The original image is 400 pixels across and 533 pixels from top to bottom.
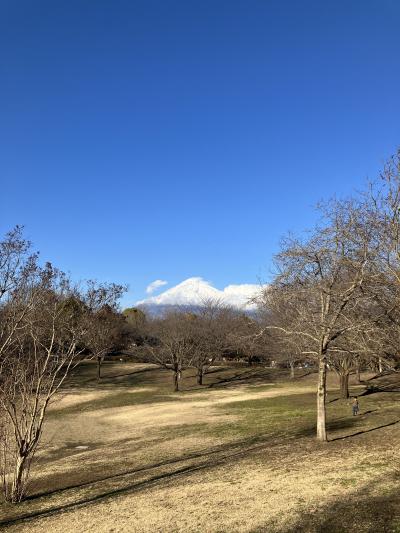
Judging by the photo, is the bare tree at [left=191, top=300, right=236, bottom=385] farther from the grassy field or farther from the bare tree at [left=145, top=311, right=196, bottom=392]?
the grassy field

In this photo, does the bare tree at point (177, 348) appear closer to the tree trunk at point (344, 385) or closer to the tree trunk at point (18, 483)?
the tree trunk at point (344, 385)

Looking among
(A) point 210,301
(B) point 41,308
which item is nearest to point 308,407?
(B) point 41,308

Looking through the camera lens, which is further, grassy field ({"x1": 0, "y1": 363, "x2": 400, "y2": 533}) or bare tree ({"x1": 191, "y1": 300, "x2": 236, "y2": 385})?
bare tree ({"x1": 191, "y1": 300, "x2": 236, "y2": 385})

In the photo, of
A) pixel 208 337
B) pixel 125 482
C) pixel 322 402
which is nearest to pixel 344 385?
pixel 322 402

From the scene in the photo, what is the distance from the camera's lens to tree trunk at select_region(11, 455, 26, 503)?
15141mm

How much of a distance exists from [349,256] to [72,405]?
3202 centimetres

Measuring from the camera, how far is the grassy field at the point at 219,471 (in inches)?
450

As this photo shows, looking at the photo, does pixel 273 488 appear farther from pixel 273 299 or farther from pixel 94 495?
pixel 273 299

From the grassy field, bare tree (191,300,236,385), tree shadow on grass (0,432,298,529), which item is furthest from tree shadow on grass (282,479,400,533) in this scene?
bare tree (191,300,236,385)

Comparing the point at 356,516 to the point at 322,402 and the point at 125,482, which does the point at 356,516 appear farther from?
the point at 125,482

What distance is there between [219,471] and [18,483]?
260 inches

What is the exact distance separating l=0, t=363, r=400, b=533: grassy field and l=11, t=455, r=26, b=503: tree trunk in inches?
12.6

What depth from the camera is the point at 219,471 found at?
16.2 metres

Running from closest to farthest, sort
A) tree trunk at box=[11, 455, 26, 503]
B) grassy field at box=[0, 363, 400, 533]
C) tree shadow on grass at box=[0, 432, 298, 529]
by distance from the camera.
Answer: grassy field at box=[0, 363, 400, 533] → tree shadow on grass at box=[0, 432, 298, 529] → tree trunk at box=[11, 455, 26, 503]
